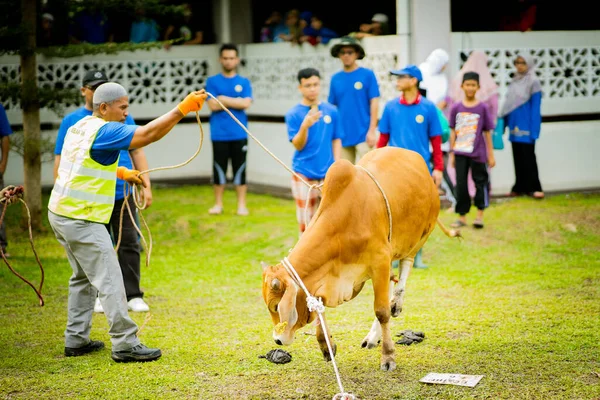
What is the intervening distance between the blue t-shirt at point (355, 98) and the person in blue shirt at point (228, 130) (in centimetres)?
172

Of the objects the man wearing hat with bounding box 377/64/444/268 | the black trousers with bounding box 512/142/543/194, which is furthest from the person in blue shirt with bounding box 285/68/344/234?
the black trousers with bounding box 512/142/543/194

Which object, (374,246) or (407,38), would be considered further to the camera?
(407,38)

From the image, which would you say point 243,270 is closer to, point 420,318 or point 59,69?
point 420,318

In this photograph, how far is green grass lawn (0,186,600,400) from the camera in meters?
5.99

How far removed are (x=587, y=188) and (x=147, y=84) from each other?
7.88 meters

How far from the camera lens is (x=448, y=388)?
5770 millimetres

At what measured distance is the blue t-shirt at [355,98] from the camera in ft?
36.9

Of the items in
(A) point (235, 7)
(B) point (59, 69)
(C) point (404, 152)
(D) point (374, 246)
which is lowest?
(D) point (374, 246)

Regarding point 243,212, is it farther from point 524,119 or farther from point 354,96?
point 524,119

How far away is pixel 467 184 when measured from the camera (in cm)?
1110

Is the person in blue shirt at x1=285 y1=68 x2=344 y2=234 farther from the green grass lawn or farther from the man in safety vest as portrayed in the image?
the man in safety vest

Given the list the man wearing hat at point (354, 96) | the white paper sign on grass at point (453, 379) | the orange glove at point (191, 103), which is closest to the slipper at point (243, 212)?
the man wearing hat at point (354, 96)

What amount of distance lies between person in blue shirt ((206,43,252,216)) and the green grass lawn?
22.2 inches

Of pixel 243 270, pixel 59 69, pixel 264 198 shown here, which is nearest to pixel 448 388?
pixel 243 270
